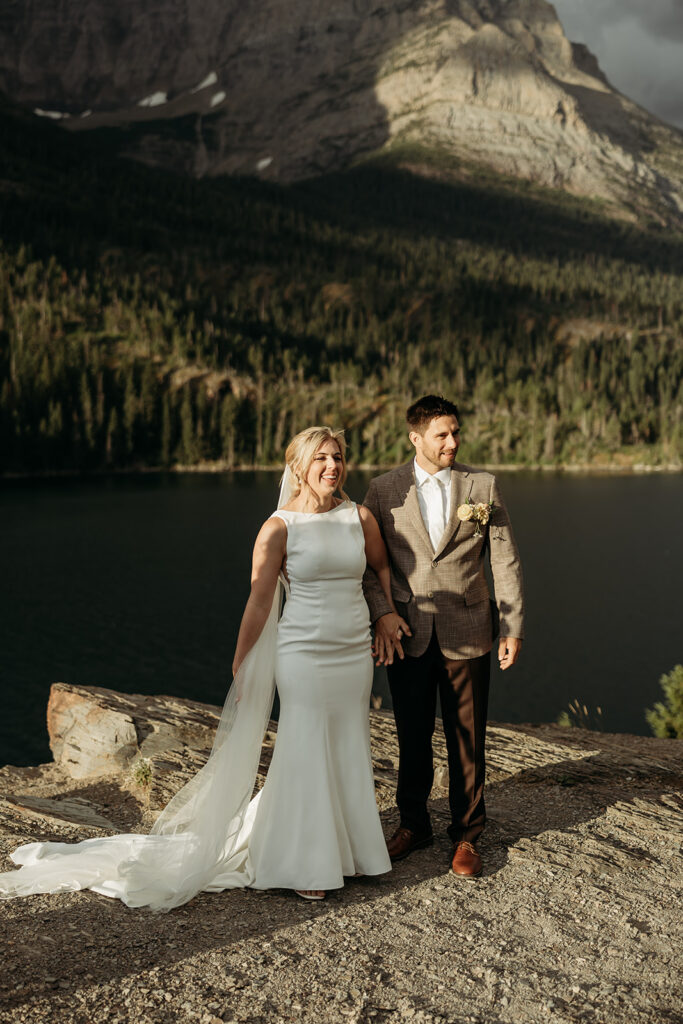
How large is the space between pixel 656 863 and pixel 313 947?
8.46ft

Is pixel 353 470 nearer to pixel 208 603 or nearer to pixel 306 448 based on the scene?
pixel 208 603

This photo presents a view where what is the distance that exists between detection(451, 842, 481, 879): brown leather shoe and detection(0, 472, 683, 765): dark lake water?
1577 cm

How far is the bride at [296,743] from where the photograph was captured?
5098 mm

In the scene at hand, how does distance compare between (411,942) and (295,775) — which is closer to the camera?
(411,942)

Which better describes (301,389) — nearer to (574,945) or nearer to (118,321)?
(118,321)

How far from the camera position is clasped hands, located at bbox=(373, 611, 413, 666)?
5348mm

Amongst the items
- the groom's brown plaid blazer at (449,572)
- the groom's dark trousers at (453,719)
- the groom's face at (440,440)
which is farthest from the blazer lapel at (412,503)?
the groom's dark trousers at (453,719)

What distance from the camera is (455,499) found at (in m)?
5.47

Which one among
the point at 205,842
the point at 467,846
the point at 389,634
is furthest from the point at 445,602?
the point at 205,842

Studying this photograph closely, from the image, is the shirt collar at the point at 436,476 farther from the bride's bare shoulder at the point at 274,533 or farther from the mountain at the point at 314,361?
the mountain at the point at 314,361

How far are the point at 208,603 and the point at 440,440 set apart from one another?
3184 cm

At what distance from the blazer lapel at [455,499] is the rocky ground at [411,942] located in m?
2.11

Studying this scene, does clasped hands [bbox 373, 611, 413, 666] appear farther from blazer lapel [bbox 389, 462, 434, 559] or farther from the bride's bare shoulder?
the bride's bare shoulder

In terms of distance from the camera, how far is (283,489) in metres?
5.41
